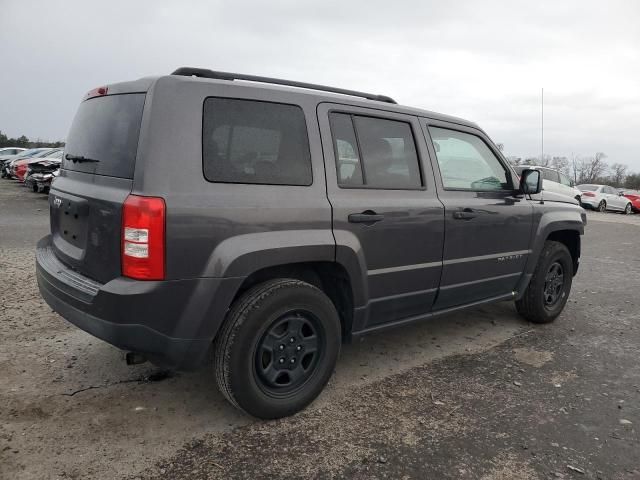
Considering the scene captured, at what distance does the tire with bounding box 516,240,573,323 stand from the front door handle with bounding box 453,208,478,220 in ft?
4.31

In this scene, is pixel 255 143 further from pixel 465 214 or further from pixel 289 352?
pixel 465 214

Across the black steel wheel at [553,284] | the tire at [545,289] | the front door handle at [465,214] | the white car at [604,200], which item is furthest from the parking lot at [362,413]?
the white car at [604,200]

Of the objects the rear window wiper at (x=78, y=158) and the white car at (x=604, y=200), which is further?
the white car at (x=604, y=200)

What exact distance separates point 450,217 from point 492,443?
1.59 metres

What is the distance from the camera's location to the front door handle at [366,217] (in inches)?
122

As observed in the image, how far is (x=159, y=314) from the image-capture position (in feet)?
8.08

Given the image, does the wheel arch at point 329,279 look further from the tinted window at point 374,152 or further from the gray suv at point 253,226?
the tinted window at point 374,152

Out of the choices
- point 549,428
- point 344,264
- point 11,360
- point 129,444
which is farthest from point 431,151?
point 11,360

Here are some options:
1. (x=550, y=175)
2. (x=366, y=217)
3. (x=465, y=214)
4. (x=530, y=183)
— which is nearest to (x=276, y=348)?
(x=366, y=217)

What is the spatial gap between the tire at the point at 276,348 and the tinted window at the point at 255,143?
627 mm

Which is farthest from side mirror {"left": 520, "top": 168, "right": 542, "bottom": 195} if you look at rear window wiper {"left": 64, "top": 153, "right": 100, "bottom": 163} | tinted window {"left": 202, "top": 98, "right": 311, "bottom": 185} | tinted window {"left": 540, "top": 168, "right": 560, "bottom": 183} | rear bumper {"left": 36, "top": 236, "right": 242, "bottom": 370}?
tinted window {"left": 540, "top": 168, "right": 560, "bottom": 183}

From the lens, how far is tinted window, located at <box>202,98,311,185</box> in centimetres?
263

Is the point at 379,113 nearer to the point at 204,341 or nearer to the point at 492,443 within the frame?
the point at 204,341

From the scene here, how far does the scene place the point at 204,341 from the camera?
8.50 feet
